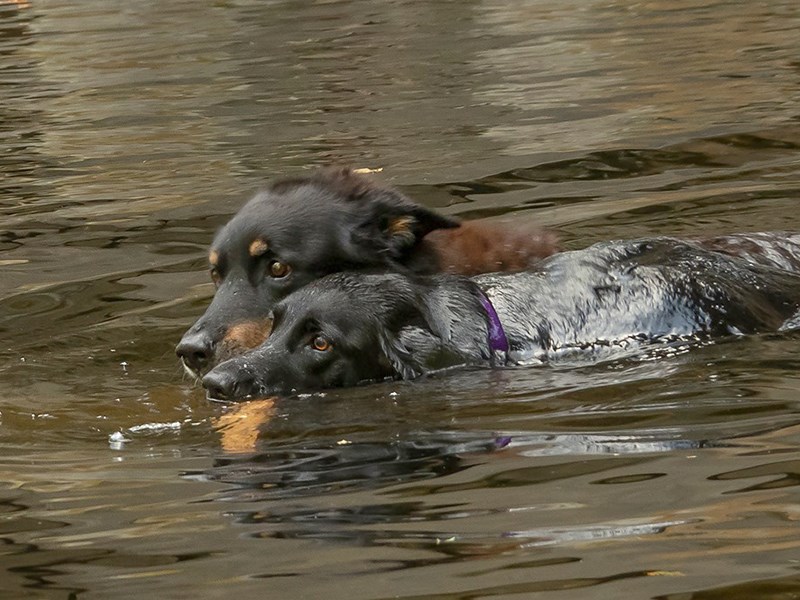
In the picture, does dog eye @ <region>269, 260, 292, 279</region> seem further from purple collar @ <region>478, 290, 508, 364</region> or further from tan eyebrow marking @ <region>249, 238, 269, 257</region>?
purple collar @ <region>478, 290, 508, 364</region>

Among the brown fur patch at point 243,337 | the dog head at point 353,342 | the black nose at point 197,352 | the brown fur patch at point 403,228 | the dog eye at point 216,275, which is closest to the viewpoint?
the dog head at point 353,342

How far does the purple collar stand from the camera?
711 centimetres

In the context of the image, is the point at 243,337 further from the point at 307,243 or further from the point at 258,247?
the point at 307,243

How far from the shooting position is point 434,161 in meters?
12.6

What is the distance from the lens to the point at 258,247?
789 centimetres

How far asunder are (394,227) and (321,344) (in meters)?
1.19

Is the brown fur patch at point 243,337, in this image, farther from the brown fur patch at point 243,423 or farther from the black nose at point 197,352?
the brown fur patch at point 243,423

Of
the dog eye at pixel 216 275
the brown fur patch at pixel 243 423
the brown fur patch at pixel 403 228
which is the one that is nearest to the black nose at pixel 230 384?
the brown fur patch at pixel 243 423

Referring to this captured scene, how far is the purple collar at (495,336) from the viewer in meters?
7.11

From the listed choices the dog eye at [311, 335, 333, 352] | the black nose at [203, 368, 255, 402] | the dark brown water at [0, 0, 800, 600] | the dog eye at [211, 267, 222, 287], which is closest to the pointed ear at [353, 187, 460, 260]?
the dog eye at [211, 267, 222, 287]

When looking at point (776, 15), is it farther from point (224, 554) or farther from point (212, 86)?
point (224, 554)

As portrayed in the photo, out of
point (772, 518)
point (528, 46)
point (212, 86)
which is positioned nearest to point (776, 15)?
point (528, 46)

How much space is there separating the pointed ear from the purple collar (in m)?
0.89

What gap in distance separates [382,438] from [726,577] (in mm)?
2218
